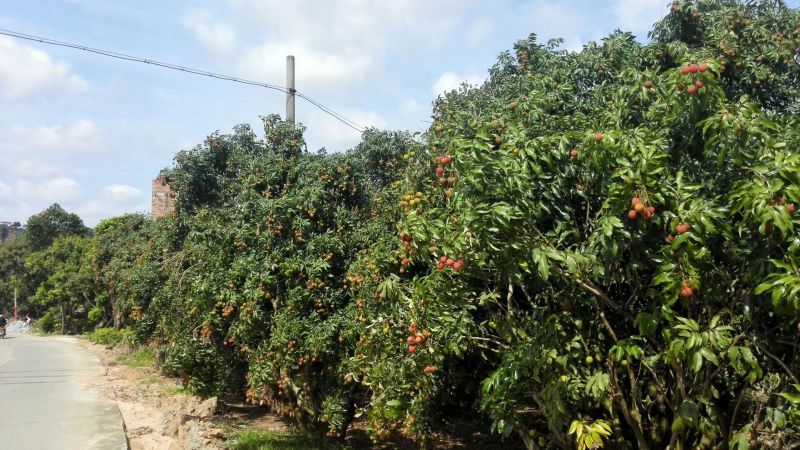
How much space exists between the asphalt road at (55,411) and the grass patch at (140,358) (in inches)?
43.1

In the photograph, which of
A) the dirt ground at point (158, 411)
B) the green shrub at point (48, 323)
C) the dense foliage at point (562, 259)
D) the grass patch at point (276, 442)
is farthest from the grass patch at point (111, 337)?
the dense foliage at point (562, 259)

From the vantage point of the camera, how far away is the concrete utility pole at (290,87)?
1166 centimetres

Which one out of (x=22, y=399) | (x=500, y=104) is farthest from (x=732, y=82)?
(x=22, y=399)

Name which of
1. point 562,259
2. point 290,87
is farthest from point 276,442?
point 562,259

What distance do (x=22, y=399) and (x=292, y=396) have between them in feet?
24.3

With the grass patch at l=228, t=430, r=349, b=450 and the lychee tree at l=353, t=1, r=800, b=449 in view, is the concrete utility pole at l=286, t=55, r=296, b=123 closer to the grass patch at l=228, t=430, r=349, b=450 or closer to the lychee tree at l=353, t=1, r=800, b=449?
the grass patch at l=228, t=430, r=349, b=450

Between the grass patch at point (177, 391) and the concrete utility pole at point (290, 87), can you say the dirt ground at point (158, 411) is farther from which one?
the concrete utility pole at point (290, 87)

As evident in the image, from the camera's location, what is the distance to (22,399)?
41.9 ft

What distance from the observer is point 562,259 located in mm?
3531

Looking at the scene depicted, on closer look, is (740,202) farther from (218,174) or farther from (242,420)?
(218,174)

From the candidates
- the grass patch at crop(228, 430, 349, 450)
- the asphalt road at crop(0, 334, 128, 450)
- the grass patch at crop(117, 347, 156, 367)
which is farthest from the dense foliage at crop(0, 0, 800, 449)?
the grass patch at crop(117, 347, 156, 367)

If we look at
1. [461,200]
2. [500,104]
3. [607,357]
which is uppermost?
[500,104]

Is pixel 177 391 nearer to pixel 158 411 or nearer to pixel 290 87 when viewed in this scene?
pixel 158 411

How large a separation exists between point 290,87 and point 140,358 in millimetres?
12793
